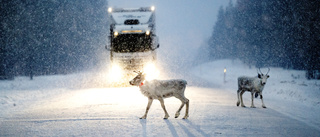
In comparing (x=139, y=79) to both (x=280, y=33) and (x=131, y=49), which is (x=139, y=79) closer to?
(x=131, y=49)

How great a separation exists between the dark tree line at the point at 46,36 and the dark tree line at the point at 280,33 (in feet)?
91.7

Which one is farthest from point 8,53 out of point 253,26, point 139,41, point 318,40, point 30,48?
point 253,26

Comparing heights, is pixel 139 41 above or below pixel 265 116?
above

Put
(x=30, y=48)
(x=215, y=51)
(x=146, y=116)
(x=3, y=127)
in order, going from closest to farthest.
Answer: (x=3, y=127)
(x=146, y=116)
(x=30, y=48)
(x=215, y=51)

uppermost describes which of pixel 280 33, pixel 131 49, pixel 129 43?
pixel 280 33

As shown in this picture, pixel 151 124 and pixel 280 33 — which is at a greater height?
pixel 280 33

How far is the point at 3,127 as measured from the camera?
5289 mm

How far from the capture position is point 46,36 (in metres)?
24.7

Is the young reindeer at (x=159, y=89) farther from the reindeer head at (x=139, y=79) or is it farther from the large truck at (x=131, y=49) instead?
the large truck at (x=131, y=49)

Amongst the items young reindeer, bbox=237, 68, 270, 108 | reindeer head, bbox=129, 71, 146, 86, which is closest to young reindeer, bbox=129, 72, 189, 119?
reindeer head, bbox=129, 71, 146, 86

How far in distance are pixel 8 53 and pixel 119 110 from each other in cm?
1926

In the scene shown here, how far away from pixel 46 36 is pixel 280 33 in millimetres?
29828

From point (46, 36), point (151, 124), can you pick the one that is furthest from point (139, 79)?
point (46, 36)

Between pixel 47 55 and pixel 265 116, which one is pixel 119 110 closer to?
pixel 265 116
